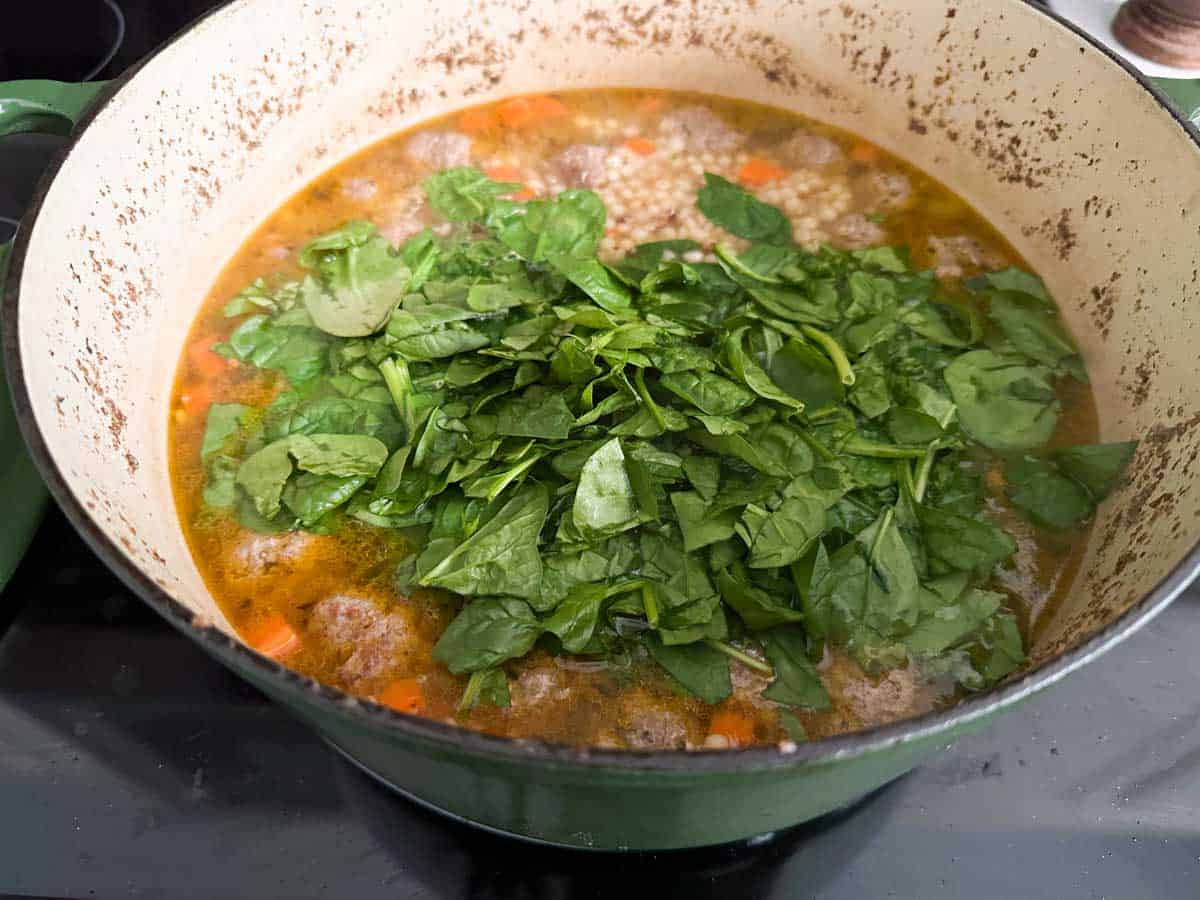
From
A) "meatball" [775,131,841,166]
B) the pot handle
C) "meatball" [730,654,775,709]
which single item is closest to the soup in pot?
"meatball" [730,654,775,709]

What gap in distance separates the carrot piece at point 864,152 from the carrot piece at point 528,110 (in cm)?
52

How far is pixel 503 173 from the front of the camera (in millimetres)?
1600

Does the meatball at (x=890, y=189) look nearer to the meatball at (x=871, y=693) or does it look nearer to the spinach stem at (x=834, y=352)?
the spinach stem at (x=834, y=352)

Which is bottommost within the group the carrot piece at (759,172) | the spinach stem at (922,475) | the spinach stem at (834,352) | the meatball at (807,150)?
the spinach stem at (922,475)

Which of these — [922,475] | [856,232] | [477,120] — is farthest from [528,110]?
[922,475]

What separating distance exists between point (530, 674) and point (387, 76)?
→ 3.47ft

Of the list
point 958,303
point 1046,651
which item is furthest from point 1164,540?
point 958,303

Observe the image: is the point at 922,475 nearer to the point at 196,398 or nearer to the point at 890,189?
the point at 890,189

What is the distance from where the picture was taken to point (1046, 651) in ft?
3.35

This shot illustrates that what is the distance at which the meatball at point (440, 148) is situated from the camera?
160 centimetres

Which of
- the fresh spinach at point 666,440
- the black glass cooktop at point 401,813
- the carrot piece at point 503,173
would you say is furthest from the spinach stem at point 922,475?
the carrot piece at point 503,173

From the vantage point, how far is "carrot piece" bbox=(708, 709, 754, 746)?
3.33ft

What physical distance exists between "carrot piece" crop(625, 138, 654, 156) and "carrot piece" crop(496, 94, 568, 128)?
15cm

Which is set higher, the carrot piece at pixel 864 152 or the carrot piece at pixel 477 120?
the carrot piece at pixel 864 152
